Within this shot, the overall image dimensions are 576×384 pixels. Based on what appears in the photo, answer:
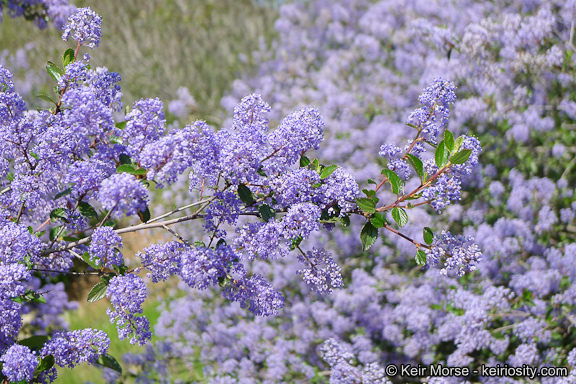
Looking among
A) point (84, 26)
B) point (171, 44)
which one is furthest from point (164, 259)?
point (171, 44)

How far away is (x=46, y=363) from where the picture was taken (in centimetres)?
205

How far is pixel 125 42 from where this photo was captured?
9812 millimetres

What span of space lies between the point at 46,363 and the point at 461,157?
1.79m

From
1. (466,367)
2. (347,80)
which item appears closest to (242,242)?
(466,367)

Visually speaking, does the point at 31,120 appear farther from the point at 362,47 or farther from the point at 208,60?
the point at 208,60

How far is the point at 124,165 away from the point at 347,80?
15.0 ft

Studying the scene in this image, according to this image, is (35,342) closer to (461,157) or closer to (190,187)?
(190,187)

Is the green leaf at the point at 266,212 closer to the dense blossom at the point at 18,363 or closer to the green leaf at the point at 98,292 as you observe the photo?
the green leaf at the point at 98,292

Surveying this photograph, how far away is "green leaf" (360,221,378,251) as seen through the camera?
1.92m

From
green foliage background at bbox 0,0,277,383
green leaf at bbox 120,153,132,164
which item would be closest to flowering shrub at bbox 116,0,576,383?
green leaf at bbox 120,153,132,164

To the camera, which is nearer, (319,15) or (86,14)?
(86,14)

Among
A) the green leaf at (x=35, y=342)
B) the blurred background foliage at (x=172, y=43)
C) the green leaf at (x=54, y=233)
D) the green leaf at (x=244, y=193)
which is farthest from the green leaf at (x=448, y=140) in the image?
the blurred background foliage at (x=172, y=43)

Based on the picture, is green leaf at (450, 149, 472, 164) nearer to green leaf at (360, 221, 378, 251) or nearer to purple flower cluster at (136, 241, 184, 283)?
green leaf at (360, 221, 378, 251)

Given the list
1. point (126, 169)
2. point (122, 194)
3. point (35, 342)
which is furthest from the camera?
point (35, 342)
